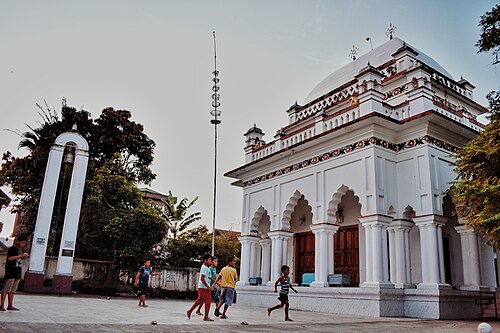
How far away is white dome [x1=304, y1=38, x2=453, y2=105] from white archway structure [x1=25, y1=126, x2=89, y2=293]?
10.2m

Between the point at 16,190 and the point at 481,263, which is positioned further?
the point at 16,190

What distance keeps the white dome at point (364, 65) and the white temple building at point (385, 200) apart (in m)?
0.83

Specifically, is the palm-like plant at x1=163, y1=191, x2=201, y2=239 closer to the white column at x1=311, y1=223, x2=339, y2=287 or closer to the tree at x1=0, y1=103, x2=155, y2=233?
the tree at x1=0, y1=103, x2=155, y2=233

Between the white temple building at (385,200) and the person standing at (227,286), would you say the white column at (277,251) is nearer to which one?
the white temple building at (385,200)

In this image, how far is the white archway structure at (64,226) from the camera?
1527 centimetres

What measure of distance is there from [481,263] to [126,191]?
15348mm

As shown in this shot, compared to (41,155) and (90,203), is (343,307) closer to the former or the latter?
(90,203)

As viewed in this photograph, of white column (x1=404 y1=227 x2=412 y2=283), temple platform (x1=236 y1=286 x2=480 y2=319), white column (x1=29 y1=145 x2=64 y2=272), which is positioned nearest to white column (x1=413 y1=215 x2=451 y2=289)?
temple platform (x1=236 y1=286 x2=480 y2=319)

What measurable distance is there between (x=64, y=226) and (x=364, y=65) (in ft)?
43.7

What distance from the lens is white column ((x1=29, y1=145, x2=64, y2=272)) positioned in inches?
603

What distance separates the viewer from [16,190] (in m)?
21.7

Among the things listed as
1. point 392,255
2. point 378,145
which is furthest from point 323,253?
point 378,145

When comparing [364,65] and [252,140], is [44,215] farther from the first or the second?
[364,65]

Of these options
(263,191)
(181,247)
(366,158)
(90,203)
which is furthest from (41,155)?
(366,158)
